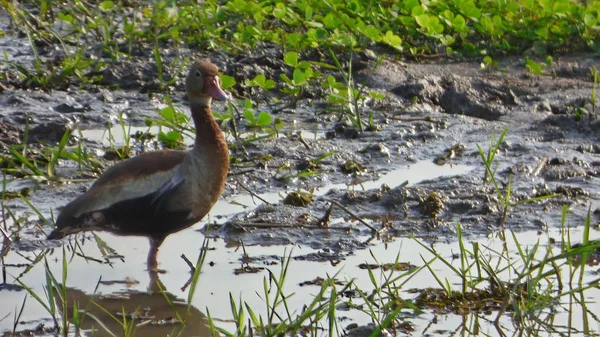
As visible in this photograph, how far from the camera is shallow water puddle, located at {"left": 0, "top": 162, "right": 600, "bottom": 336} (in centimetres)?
489

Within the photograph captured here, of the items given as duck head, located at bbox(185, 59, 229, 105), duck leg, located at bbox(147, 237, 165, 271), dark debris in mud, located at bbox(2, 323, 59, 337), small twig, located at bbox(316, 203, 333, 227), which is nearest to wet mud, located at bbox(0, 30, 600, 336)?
small twig, located at bbox(316, 203, 333, 227)

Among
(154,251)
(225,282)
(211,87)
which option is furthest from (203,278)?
(211,87)

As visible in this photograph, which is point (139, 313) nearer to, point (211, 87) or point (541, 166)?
point (211, 87)

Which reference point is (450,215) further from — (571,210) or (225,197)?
(225,197)

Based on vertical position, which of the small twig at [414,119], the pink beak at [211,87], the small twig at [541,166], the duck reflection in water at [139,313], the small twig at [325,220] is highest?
the small twig at [414,119]

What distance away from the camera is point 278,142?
7.70m

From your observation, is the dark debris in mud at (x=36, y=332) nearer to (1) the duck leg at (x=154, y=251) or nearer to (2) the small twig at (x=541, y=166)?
(1) the duck leg at (x=154, y=251)

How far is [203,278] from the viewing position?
5430mm

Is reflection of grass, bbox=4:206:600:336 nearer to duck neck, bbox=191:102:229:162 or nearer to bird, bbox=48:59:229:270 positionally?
bird, bbox=48:59:229:270

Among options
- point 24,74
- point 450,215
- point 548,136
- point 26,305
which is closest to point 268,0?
point 24,74

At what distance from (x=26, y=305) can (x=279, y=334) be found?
132 centimetres

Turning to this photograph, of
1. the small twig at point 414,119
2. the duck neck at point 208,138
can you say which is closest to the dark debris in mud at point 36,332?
the duck neck at point 208,138

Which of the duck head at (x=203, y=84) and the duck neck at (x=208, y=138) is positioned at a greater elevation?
the duck head at (x=203, y=84)

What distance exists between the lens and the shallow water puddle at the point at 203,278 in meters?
4.89
